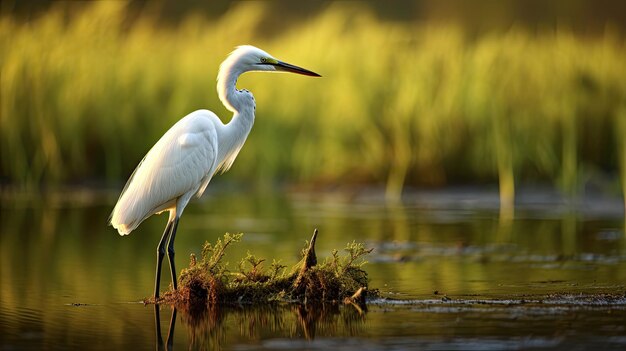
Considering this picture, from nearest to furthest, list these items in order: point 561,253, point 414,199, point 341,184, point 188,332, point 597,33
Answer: point 188,332
point 561,253
point 414,199
point 341,184
point 597,33

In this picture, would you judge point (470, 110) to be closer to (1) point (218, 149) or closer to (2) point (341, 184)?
(2) point (341, 184)

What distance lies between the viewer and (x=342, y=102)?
1459cm

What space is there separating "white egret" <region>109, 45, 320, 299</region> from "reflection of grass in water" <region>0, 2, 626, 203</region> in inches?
209

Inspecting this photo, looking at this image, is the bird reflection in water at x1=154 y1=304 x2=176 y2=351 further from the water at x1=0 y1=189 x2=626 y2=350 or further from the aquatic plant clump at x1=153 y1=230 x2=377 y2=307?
the aquatic plant clump at x1=153 y1=230 x2=377 y2=307

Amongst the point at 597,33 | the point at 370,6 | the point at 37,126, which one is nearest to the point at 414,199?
the point at 37,126

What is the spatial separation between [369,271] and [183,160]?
159 cm

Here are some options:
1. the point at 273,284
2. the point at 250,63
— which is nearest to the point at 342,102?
the point at 250,63

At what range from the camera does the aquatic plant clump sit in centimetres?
684

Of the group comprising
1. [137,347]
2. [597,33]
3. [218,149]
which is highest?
[597,33]

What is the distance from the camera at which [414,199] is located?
13.4 metres

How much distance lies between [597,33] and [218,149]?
1601 cm

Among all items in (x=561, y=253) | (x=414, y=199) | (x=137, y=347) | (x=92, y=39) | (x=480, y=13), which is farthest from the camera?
(x=480, y=13)

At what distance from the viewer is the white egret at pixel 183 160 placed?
7406 millimetres

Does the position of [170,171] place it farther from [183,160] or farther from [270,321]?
[270,321]
